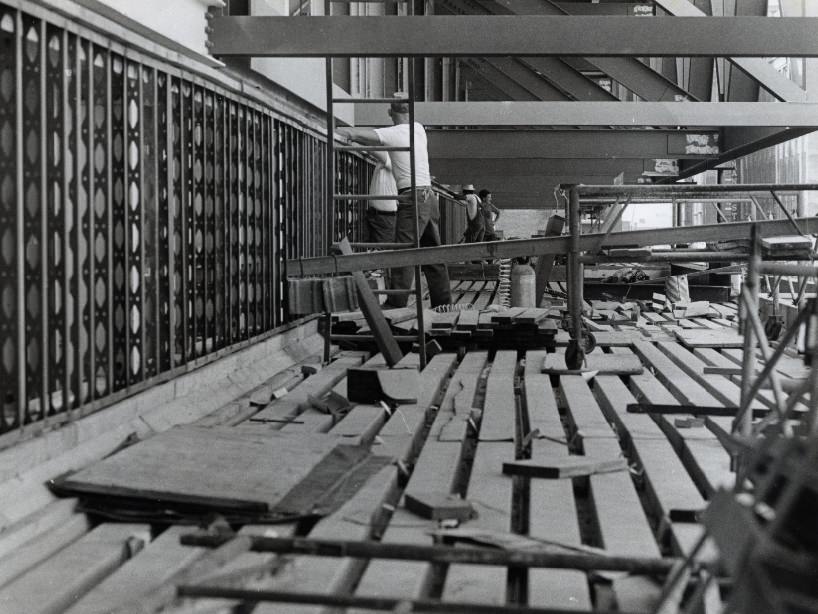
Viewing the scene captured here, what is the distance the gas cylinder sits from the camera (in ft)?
40.7

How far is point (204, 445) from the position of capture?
4910 mm

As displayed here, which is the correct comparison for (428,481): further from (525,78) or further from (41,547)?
(525,78)

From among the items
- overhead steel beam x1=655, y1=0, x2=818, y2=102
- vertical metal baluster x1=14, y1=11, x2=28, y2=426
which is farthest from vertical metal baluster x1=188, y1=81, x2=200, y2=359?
overhead steel beam x1=655, y1=0, x2=818, y2=102

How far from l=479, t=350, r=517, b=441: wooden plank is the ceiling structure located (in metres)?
2.25

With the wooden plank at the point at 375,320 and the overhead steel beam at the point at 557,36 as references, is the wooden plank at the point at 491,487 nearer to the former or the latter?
the wooden plank at the point at 375,320

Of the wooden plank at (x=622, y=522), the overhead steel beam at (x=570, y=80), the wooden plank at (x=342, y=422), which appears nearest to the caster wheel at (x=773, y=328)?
the wooden plank at (x=622, y=522)

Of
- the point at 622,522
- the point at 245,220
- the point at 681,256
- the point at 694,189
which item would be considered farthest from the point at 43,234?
the point at 681,256

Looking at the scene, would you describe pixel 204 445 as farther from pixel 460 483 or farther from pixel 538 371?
pixel 538 371

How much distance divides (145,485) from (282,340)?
193 inches

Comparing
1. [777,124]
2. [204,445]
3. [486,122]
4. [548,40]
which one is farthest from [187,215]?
[777,124]

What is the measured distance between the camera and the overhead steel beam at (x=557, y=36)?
651cm

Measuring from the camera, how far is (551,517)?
3902 millimetres

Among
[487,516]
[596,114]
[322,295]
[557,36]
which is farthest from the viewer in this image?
[596,114]

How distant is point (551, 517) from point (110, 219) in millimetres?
2817
